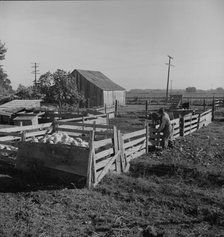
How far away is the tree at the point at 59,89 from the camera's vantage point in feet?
91.9

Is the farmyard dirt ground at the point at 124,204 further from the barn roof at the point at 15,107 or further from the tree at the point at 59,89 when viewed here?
the tree at the point at 59,89

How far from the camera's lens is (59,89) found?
27922mm

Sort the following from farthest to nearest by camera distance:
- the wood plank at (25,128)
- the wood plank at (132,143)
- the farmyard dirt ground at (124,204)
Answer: the wood plank at (25,128) < the wood plank at (132,143) < the farmyard dirt ground at (124,204)

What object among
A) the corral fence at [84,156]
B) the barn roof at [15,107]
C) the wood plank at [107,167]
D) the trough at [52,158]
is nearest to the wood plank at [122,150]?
the corral fence at [84,156]

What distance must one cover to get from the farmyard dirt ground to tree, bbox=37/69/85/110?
70.0 ft

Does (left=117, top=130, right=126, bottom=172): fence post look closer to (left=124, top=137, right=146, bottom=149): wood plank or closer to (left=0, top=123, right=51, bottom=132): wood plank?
(left=124, top=137, right=146, bottom=149): wood plank

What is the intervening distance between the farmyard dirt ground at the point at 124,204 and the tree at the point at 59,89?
21333mm

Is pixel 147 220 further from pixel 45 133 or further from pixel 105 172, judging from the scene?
pixel 45 133

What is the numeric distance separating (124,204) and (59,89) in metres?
24.0

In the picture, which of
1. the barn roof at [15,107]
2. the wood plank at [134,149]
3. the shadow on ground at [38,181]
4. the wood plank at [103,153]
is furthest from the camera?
the barn roof at [15,107]

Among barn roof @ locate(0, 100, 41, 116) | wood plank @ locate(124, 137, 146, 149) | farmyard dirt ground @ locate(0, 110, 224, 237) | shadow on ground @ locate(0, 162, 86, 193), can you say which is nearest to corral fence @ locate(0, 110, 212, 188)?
wood plank @ locate(124, 137, 146, 149)

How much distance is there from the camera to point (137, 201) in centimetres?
535

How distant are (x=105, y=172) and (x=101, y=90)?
2810cm

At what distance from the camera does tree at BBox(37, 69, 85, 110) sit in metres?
28.0
